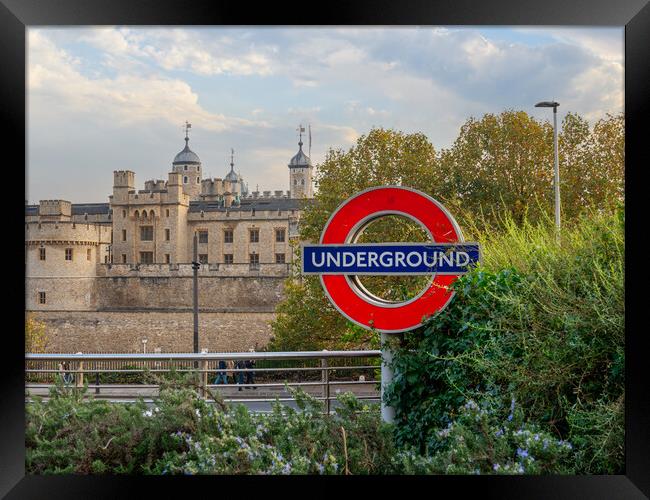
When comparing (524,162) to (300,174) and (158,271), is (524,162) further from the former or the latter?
(300,174)

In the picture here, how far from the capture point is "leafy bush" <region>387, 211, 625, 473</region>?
3.22 m

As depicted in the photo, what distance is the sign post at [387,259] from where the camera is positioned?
4059 mm

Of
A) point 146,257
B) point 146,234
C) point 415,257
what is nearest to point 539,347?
point 415,257

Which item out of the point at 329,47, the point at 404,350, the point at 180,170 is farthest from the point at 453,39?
the point at 180,170

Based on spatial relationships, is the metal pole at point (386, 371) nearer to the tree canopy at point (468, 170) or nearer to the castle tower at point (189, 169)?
the tree canopy at point (468, 170)

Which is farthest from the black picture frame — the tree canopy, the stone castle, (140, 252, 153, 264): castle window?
(140, 252, 153, 264): castle window

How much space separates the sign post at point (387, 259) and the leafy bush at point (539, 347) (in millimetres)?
90

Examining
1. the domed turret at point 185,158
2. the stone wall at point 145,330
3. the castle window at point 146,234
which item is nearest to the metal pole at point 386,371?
the stone wall at point 145,330

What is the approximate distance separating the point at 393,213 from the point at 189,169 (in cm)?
5794

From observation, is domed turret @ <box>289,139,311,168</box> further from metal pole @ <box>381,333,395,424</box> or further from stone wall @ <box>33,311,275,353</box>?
metal pole @ <box>381,333,395,424</box>

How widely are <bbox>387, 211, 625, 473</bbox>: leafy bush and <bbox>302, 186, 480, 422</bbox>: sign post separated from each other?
0.09m

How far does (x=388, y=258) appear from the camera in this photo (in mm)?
4070

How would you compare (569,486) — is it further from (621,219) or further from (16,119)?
(16,119)

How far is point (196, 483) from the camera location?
308 cm
